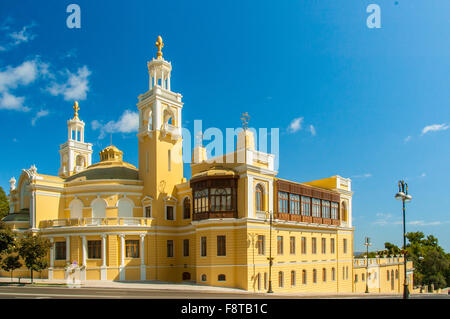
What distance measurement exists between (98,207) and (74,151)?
81.7 ft

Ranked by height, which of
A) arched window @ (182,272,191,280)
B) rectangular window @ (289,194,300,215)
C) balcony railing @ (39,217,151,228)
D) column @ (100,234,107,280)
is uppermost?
rectangular window @ (289,194,300,215)

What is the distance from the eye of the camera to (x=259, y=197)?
127 ft

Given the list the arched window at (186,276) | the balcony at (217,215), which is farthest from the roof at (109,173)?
the balcony at (217,215)

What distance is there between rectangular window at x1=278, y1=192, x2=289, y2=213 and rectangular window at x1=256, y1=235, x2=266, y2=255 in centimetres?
384

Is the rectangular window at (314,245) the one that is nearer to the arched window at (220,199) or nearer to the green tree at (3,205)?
the arched window at (220,199)

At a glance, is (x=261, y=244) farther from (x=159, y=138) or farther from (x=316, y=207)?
(x=159, y=138)

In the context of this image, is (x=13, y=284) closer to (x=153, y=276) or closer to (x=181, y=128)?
(x=153, y=276)

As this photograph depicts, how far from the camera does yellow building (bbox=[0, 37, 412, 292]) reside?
37.4m

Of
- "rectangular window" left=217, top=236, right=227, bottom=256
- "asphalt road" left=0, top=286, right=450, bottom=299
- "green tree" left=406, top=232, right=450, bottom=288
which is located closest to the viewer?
"asphalt road" left=0, top=286, right=450, bottom=299

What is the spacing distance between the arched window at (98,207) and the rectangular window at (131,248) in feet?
20.4

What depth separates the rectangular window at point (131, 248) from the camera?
4200cm

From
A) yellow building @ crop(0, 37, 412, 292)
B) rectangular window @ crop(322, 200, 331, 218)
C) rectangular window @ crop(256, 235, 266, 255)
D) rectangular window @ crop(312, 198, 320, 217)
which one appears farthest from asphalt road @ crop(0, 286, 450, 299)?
rectangular window @ crop(322, 200, 331, 218)

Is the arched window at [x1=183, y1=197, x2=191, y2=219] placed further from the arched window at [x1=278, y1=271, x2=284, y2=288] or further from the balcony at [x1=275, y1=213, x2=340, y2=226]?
the arched window at [x1=278, y1=271, x2=284, y2=288]
